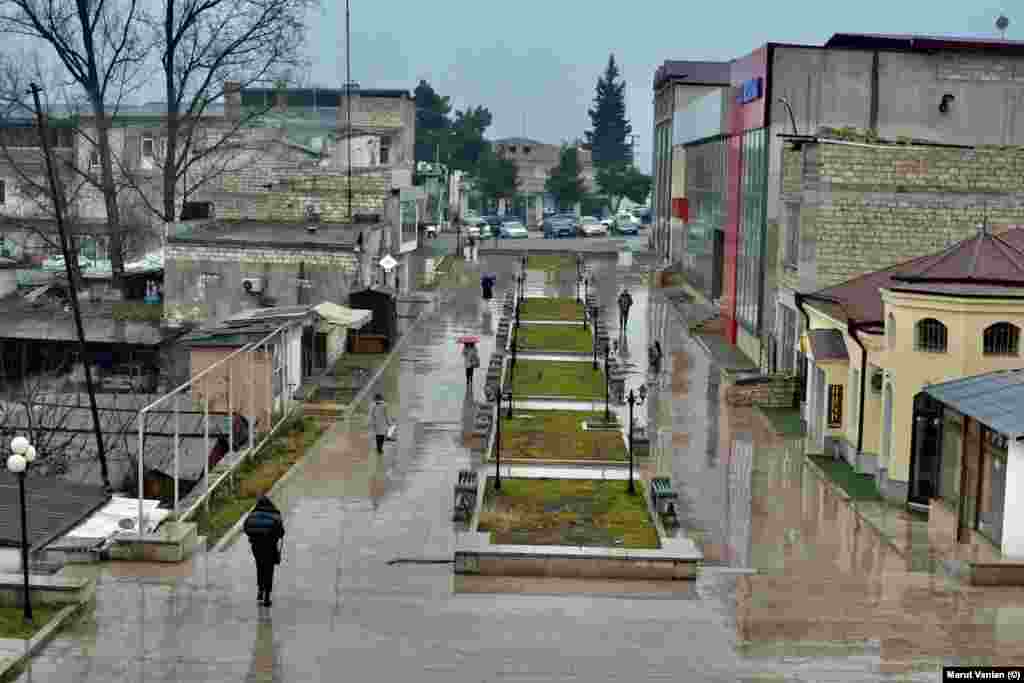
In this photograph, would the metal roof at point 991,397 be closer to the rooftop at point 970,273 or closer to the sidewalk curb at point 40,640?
the rooftop at point 970,273

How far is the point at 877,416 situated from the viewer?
94.5ft

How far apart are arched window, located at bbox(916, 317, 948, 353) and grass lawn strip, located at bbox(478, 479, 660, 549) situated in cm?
539

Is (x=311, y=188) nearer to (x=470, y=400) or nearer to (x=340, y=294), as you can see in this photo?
(x=340, y=294)

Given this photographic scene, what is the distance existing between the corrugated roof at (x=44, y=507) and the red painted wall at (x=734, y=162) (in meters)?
27.1

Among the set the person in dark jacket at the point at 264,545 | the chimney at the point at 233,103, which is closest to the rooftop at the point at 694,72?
the chimney at the point at 233,103

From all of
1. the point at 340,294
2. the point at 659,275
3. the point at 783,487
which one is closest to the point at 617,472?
the point at 783,487

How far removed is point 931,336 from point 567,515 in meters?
6.95

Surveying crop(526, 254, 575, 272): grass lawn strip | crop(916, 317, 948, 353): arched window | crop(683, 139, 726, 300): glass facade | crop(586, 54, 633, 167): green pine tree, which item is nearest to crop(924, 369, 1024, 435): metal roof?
crop(916, 317, 948, 353): arched window

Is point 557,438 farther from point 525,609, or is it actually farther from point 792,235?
point 525,609

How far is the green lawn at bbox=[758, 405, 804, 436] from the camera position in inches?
1328

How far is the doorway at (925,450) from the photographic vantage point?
25.1 m

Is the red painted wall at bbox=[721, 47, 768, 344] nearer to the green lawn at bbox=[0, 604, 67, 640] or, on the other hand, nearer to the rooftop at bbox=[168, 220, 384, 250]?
the rooftop at bbox=[168, 220, 384, 250]

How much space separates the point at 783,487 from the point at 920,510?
3007 millimetres

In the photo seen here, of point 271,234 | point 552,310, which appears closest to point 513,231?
point 552,310
